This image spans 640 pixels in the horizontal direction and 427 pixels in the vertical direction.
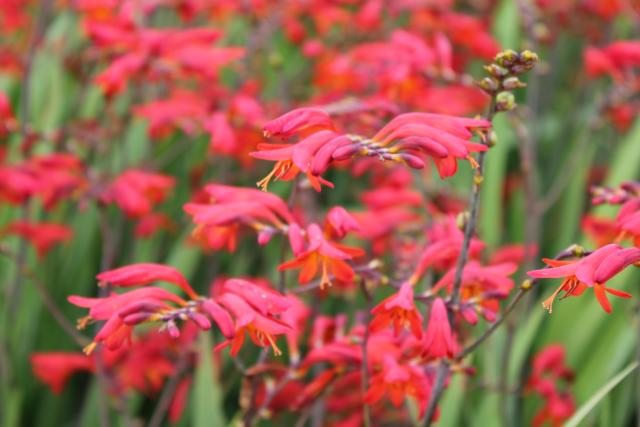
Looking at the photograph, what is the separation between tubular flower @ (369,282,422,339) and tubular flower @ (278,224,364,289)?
86 mm

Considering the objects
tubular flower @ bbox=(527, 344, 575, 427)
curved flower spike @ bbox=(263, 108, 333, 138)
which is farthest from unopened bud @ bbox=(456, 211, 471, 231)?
tubular flower @ bbox=(527, 344, 575, 427)

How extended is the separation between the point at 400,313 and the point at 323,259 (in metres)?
0.15

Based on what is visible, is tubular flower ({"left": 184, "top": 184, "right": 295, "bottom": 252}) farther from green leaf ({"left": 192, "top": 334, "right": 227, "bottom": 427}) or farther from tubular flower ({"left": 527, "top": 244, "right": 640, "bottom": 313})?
green leaf ({"left": 192, "top": 334, "right": 227, "bottom": 427})

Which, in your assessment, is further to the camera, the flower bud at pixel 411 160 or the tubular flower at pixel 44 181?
the tubular flower at pixel 44 181

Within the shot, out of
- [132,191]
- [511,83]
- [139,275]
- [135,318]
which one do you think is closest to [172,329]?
[135,318]

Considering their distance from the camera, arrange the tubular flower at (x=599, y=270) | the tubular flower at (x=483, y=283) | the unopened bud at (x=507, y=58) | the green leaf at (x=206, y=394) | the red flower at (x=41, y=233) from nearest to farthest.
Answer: the tubular flower at (x=599, y=270) < the unopened bud at (x=507, y=58) < the tubular flower at (x=483, y=283) < the green leaf at (x=206, y=394) < the red flower at (x=41, y=233)

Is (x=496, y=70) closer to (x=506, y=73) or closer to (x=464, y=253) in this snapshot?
(x=506, y=73)

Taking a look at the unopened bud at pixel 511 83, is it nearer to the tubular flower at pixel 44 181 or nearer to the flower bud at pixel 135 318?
the flower bud at pixel 135 318

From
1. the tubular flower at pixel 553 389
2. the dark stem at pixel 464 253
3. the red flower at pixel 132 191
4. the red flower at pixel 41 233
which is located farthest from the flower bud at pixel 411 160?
the red flower at pixel 41 233

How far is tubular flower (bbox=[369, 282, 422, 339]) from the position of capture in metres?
1.39

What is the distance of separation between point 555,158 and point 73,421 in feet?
6.49

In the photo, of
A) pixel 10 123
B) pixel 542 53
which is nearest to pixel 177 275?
pixel 10 123

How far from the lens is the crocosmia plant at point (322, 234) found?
1.42 metres

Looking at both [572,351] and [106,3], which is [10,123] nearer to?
[106,3]
